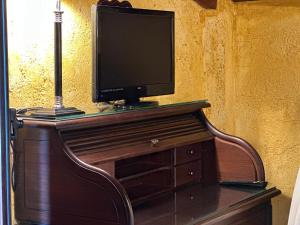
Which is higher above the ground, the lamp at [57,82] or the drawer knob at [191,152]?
the lamp at [57,82]

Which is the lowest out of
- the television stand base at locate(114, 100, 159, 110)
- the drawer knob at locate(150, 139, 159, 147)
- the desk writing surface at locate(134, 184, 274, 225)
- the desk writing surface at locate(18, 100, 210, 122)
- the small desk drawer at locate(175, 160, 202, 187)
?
the desk writing surface at locate(134, 184, 274, 225)

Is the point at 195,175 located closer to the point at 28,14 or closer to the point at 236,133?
the point at 236,133

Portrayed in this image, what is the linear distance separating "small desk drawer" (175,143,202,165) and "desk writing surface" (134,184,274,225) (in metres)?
0.14

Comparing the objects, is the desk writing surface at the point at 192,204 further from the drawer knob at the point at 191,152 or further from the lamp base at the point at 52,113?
the lamp base at the point at 52,113

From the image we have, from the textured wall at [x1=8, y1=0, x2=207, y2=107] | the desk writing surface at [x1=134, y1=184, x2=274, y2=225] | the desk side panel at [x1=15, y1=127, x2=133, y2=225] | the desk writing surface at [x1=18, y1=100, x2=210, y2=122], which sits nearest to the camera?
the desk side panel at [x1=15, y1=127, x2=133, y2=225]

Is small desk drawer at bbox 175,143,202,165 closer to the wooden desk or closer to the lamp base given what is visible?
the wooden desk

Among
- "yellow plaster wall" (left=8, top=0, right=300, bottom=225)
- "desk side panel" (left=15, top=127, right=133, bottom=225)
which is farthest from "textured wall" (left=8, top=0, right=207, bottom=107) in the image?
"desk side panel" (left=15, top=127, right=133, bottom=225)

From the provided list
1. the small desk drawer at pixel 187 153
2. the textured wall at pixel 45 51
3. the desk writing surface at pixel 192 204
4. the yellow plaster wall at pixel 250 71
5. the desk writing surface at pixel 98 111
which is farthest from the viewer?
the yellow plaster wall at pixel 250 71

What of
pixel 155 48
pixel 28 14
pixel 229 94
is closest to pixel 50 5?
pixel 28 14

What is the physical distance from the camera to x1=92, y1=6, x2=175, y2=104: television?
82.4 inches

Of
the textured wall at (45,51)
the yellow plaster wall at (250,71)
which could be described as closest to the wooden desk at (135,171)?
the textured wall at (45,51)

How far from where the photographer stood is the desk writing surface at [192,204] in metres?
Answer: 2.02

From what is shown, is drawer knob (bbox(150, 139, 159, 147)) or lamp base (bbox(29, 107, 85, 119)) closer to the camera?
lamp base (bbox(29, 107, 85, 119))

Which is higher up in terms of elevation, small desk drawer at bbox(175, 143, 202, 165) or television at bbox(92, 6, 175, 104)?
television at bbox(92, 6, 175, 104)
